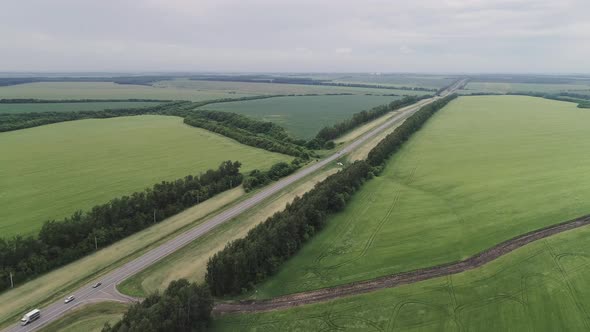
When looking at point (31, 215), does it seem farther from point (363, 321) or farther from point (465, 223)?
point (465, 223)

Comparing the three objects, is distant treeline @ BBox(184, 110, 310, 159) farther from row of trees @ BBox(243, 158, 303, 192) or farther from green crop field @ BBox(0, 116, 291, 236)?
row of trees @ BBox(243, 158, 303, 192)

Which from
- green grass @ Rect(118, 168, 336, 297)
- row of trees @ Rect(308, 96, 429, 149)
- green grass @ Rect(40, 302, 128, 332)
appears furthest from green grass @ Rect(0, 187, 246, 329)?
row of trees @ Rect(308, 96, 429, 149)

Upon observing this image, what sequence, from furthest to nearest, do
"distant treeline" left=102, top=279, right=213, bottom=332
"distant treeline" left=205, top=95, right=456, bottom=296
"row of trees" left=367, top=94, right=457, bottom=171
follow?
1. "row of trees" left=367, top=94, right=457, bottom=171
2. "distant treeline" left=205, top=95, right=456, bottom=296
3. "distant treeline" left=102, top=279, right=213, bottom=332

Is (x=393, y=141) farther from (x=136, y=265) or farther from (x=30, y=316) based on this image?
(x=30, y=316)

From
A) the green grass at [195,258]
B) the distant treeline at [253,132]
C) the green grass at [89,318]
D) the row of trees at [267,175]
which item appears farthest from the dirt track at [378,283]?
the distant treeline at [253,132]

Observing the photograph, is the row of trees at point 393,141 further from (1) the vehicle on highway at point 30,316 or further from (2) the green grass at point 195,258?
(1) the vehicle on highway at point 30,316

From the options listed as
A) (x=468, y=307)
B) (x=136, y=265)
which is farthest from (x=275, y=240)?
(x=468, y=307)

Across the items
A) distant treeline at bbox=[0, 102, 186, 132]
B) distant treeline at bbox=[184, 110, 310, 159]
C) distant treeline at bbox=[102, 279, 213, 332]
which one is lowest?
distant treeline at bbox=[102, 279, 213, 332]
